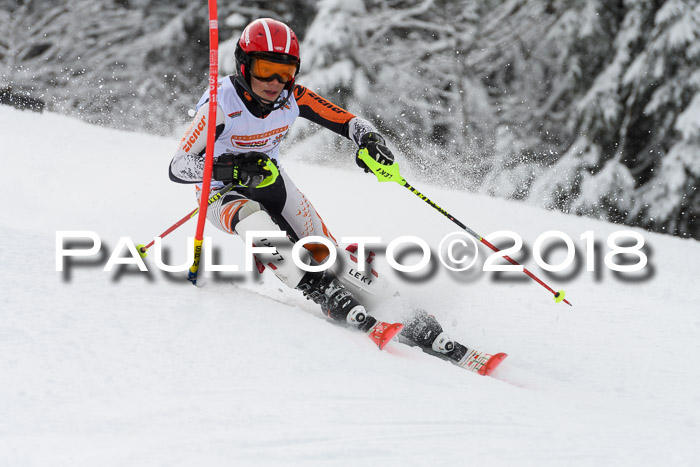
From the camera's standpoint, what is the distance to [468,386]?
9.38 ft

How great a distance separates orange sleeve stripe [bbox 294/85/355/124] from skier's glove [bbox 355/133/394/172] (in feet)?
0.81

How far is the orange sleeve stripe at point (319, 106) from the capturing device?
3.98 meters

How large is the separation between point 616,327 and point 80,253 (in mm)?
3186

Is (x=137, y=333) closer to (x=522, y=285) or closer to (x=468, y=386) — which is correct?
(x=468, y=386)

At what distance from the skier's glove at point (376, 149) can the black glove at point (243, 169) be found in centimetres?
71

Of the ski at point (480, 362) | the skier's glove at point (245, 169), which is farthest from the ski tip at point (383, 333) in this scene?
the skier's glove at point (245, 169)

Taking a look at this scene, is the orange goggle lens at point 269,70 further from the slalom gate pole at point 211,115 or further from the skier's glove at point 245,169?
the skier's glove at point 245,169

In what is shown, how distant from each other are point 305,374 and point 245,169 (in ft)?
3.61

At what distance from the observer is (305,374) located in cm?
270

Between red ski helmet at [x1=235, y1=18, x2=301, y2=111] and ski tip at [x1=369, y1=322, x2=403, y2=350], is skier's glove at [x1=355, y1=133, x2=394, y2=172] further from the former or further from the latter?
ski tip at [x1=369, y1=322, x2=403, y2=350]

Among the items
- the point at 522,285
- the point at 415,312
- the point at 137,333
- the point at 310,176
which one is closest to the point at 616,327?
the point at 522,285

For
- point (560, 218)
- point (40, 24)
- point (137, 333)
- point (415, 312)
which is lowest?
point (40, 24)

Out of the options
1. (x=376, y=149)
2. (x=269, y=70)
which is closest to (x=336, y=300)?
(x=376, y=149)

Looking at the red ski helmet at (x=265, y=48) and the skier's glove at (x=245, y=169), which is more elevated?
the red ski helmet at (x=265, y=48)
